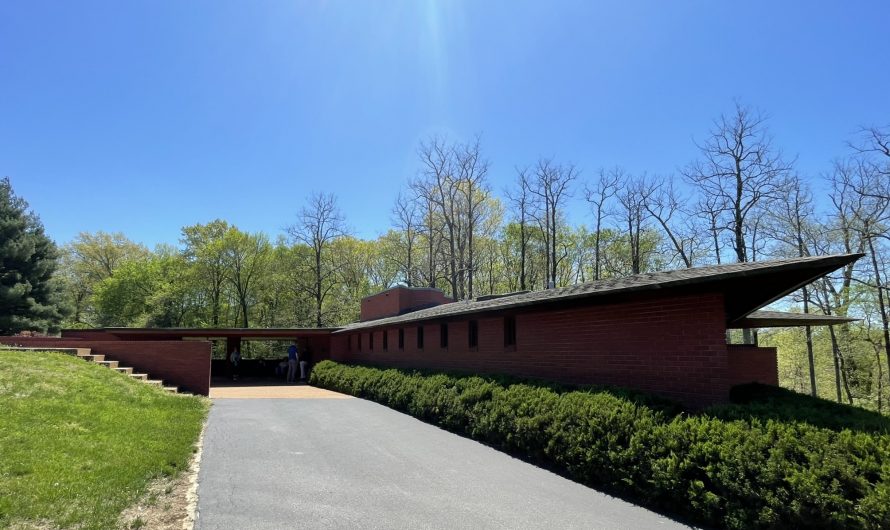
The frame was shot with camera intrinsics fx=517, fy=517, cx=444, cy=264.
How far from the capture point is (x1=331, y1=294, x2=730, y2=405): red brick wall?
23.3ft

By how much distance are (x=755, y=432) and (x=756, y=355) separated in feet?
33.4

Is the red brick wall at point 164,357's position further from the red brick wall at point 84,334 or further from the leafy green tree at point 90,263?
the leafy green tree at point 90,263

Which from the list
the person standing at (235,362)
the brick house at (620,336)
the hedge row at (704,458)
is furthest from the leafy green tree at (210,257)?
the hedge row at (704,458)

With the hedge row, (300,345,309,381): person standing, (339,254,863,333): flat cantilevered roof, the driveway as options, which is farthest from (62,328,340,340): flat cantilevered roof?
(339,254,863,333): flat cantilevered roof

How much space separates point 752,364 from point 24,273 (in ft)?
113

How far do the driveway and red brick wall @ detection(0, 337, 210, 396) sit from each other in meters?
7.28

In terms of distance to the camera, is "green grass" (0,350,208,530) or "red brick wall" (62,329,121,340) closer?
"green grass" (0,350,208,530)

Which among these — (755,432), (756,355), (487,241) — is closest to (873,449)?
(755,432)

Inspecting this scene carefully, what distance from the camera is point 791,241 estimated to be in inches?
1089

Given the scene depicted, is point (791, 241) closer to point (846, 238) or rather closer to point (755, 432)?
point (846, 238)

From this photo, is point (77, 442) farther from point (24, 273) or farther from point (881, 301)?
point (881, 301)

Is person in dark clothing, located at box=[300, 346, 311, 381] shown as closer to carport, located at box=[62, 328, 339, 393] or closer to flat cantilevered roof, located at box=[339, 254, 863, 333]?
carport, located at box=[62, 328, 339, 393]

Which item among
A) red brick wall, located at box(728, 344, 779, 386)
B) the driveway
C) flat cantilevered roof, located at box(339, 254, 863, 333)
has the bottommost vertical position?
the driveway

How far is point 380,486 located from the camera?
6398mm
